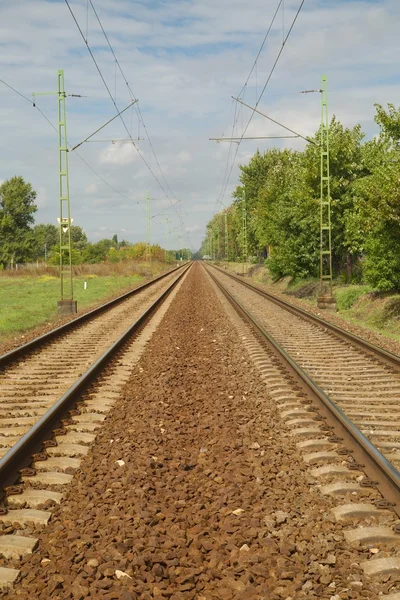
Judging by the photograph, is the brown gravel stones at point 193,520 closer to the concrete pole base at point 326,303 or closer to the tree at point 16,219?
the concrete pole base at point 326,303

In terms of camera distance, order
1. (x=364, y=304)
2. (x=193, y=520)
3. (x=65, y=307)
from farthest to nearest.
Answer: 1. (x=364, y=304)
2. (x=65, y=307)
3. (x=193, y=520)

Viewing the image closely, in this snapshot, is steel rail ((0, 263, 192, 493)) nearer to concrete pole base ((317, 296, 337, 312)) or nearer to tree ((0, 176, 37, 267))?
concrete pole base ((317, 296, 337, 312))

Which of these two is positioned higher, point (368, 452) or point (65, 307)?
point (65, 307)

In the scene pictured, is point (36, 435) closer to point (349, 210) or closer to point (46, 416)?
point (46, 416)

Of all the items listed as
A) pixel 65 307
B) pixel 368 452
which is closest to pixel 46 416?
pixel 368 452

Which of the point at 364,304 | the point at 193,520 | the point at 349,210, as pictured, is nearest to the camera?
the point at 193,520

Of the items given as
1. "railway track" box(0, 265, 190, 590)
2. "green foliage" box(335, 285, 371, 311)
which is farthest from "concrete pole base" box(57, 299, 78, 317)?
Result: "green foliage" box(335, 285, 371, 311)

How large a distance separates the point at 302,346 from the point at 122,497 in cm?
887

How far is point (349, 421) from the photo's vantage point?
6.58 meters

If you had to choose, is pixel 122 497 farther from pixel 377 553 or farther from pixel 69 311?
pixel 69 311

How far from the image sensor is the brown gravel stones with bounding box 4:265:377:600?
12.2 feet

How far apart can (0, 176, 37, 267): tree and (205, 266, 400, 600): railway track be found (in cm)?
8606

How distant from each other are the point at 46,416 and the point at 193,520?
116 inches

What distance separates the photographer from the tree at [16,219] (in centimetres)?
9444
